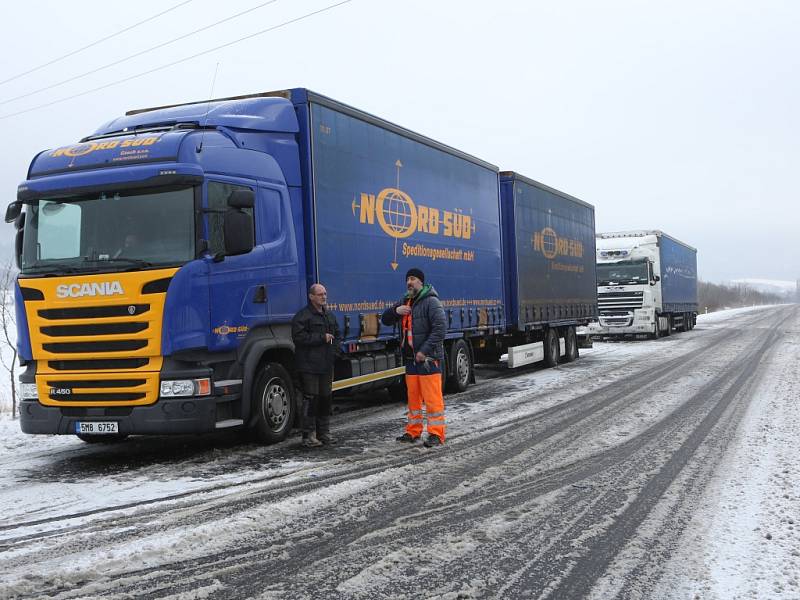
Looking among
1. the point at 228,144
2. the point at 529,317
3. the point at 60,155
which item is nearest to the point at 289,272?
the point at 228,144

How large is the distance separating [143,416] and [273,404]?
154cm

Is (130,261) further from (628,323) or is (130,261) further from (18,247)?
(628,323)

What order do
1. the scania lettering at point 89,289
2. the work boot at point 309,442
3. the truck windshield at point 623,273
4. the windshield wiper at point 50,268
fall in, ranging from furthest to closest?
the truck windshield at point 623,273
the work boot at point 309,442
the windshield wiper at point 50,268
the scania lettering at point 89,289

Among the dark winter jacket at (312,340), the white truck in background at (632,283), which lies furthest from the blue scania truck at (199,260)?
the white truck in background at (632,283)

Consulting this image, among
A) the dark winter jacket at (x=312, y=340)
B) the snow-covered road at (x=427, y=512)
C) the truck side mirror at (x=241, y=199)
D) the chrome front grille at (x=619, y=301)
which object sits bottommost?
the snow-covered road at (x=427, y=512)

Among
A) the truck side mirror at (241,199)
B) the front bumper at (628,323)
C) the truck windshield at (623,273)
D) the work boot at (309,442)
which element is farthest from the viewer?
the truck windshield at (623,273)

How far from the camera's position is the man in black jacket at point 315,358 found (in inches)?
310

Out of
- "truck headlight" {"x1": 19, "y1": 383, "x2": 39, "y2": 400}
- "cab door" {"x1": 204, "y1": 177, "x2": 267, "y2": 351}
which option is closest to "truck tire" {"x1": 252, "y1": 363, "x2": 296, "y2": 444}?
"cab door" {"x1": 204, "y1": 177, "x2": 267, "y2": 351}

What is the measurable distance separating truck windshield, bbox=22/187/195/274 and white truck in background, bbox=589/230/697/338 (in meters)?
20.7

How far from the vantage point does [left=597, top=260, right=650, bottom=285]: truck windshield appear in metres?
27.3

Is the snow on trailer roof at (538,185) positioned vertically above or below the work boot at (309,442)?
above

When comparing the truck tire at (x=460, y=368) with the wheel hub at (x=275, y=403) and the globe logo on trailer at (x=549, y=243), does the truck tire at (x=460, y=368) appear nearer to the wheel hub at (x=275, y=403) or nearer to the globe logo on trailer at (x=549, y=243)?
the globe logo on trailer at (x=549, y=243)

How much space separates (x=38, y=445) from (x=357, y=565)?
603cm

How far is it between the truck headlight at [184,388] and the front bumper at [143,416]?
0.05 m
